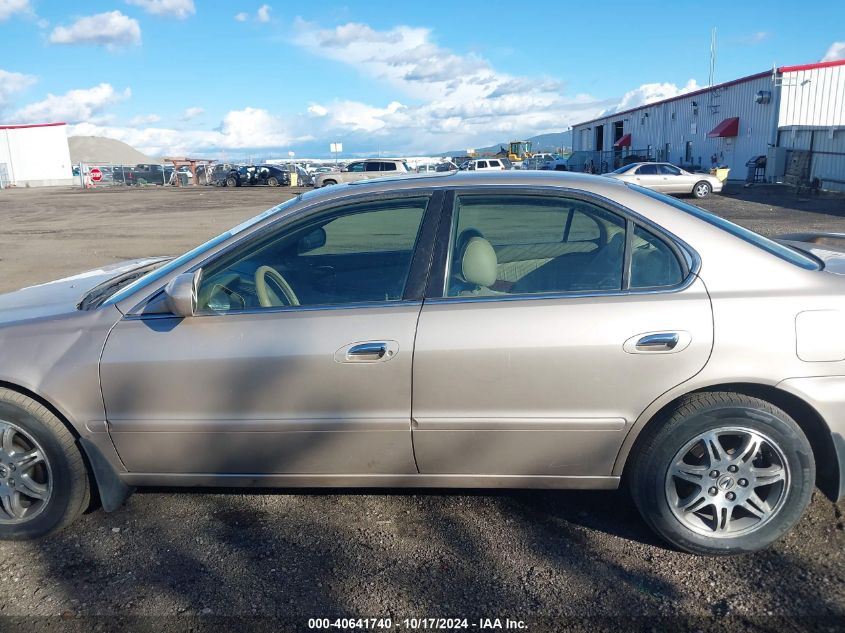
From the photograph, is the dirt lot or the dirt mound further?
the dirt mound

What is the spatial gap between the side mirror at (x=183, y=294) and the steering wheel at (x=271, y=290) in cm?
30

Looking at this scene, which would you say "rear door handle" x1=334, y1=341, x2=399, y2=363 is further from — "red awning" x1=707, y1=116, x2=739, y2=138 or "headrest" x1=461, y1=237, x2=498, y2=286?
"red awning" x1=707, y1=116, x2=739, y2=138

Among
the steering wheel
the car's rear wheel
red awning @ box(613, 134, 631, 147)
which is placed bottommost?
the car's rear wheel

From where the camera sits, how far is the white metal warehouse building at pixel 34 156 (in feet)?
186

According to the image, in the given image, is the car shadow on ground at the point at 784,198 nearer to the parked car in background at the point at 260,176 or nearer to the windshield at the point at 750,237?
the windshield at the point at 750,237

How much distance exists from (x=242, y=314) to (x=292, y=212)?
541mm

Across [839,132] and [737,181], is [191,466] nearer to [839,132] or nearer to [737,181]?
[839,132]

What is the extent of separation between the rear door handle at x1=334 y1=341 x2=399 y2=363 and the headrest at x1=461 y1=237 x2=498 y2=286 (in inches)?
20.0

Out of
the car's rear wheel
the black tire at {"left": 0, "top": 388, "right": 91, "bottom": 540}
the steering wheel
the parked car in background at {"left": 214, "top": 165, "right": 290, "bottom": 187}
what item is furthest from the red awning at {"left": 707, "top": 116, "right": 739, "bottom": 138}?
the black tire at {"left": 0, "top": 388, "right": 91, "bottom": 540}

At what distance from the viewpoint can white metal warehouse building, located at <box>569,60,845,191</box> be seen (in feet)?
89.8

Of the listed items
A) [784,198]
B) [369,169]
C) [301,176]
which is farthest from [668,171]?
[301,176]

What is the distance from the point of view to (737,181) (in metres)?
36.3

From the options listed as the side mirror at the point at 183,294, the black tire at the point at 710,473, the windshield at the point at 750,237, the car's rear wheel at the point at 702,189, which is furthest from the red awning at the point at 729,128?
the side mirror at the point at 183,294

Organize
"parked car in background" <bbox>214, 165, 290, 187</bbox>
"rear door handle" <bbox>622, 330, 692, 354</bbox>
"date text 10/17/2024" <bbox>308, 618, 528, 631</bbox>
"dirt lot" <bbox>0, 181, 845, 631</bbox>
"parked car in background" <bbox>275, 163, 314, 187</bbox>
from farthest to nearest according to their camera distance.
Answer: "parked car in background" <bbox>275, 163, 314, 187</bbox>, "parked car in background" <bbox>214, 165, 290, 187</bbox>, "rear door handle" <bbox>622, 330, 692, 354</bbox>, "dirt lot" <bbox>0, 181, 845, 631</bbox>, "date text 10/17/2024" <bbox>308, 618, 528, 631</bbox>
